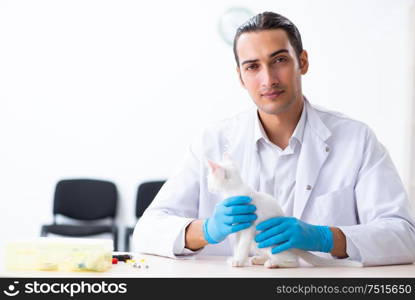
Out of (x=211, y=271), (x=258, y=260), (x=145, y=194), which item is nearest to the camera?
(x=211, y=271)

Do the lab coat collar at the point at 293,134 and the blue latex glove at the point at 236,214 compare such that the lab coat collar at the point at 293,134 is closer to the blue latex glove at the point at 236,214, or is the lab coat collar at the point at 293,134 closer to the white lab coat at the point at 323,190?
the white lab coat at the point at 323,190

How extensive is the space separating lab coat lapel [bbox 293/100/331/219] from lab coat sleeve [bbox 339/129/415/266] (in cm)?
14

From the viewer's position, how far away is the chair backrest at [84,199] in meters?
4.24

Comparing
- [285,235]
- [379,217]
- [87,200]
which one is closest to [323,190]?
[379,217]

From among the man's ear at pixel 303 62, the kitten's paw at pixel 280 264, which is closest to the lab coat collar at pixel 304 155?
the man's ear at pixel 303 62

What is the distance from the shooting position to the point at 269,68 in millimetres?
1701

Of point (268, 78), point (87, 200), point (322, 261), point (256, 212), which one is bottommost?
point (87, 200)

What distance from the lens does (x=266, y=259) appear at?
1.43m

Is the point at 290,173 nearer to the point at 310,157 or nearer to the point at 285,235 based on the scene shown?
the point at 310,157

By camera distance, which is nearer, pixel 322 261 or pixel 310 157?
pixel 322 261

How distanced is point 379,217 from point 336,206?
0.48 ft

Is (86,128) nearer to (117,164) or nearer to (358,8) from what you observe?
(117,164)

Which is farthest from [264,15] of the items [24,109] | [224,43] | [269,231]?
[24,109]

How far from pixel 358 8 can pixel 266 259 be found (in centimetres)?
347
